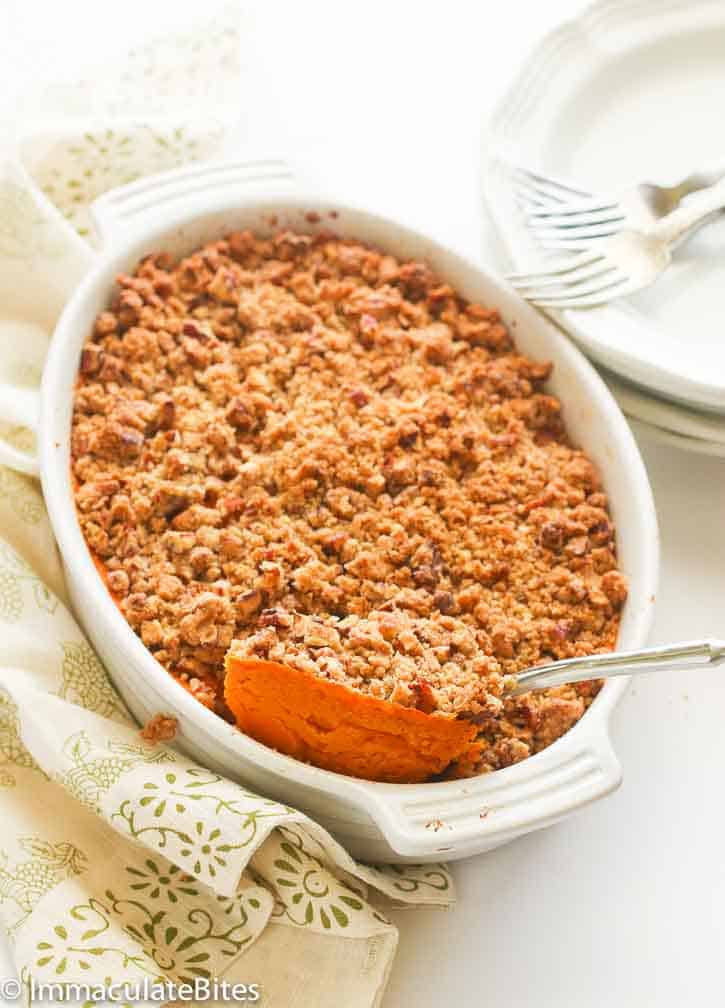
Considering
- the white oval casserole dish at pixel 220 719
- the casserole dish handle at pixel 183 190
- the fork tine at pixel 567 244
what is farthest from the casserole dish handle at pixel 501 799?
the casserole dish handle at pixel 183 190

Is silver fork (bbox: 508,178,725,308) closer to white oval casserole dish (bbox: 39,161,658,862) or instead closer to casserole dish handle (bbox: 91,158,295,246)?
white oval casserole dish (bbox: 39,161,658,862)

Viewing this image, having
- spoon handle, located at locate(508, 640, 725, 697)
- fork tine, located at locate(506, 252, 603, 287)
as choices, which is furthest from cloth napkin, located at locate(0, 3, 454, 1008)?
fork tine, located at locate(506, 252, 603, 287)

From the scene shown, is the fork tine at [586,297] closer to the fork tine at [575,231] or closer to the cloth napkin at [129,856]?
the fork tine at [575,231]

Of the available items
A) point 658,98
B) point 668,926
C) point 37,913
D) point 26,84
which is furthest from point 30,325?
point 668,926

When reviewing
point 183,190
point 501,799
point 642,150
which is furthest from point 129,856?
point 642,150

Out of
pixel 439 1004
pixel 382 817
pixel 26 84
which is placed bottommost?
pixel 439 1004

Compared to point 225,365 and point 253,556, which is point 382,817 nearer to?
point 253,556

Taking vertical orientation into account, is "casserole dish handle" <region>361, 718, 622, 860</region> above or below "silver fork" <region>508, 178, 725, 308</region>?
below
